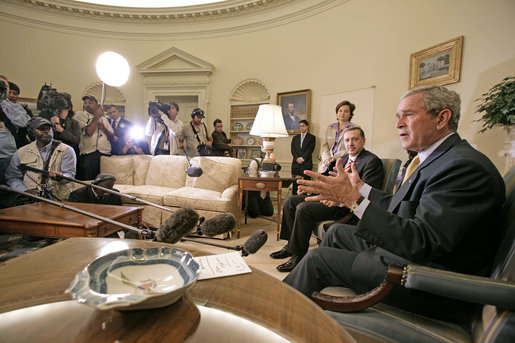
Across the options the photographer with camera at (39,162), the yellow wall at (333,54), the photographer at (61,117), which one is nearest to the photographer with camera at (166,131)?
the photographer at (61,117)

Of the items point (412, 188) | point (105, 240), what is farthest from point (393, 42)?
point (105, 240)

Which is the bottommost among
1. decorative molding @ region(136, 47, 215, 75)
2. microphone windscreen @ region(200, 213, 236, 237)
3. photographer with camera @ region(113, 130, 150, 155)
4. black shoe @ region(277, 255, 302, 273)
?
black shoe @ region(277, 255, 302, 273)

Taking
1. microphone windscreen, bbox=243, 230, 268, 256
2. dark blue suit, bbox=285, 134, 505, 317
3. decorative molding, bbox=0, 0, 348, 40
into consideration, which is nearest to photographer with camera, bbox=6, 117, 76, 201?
microphone windscreen, bbox=243, 230, 268, 256

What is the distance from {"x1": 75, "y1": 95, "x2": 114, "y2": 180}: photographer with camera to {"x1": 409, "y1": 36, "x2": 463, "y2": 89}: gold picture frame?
15.3 ft

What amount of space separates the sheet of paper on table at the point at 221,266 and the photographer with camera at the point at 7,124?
10.5ft

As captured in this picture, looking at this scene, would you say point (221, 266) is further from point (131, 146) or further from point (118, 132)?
point (118, 132)

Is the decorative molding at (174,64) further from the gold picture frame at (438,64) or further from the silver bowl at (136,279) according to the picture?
the silver bowl at (136,279)

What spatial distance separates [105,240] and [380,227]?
48.0 inches

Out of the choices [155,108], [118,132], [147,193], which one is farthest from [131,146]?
[147,193]

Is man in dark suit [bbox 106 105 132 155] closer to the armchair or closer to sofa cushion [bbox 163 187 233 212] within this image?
sofa cushion [bbox 163 187 233 212]

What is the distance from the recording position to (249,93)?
5.78 metres

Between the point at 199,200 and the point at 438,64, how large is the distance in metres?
3.48

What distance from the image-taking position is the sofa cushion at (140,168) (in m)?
3.86

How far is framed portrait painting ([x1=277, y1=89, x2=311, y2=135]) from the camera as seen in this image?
494 centimetres
